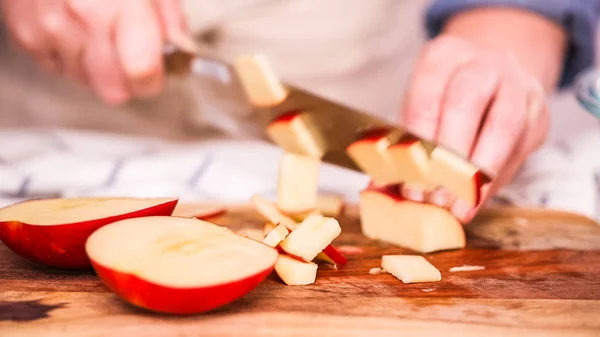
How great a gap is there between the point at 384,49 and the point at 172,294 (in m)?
1.56

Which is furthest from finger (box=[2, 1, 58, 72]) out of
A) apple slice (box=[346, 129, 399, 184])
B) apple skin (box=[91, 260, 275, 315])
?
apple skin (box=[91, 260, 275, 315])

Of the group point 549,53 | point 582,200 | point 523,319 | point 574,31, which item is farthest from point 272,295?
point 574,31

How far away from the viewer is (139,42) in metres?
1.14

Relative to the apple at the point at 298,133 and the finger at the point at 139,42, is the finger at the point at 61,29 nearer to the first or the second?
the finger at the point at 139,42

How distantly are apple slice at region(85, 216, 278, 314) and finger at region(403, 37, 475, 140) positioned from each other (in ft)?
1.35

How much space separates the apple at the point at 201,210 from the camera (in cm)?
103

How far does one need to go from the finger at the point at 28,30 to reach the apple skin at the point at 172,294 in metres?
0.89

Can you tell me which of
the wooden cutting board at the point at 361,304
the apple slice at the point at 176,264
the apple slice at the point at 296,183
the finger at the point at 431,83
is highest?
the finger at the point at 431,83

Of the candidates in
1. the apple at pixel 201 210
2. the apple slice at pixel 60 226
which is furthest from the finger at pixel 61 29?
the apple slice at pixel 60 226

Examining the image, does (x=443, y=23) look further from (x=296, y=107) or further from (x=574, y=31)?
(x=296, y=107)

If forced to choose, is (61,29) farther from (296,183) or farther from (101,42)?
(296,183)

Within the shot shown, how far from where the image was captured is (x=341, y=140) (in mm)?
1007

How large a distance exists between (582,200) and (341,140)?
65 cm

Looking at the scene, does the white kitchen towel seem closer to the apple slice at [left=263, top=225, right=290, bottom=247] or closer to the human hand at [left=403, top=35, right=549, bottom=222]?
the human hand at [left=403, top=35, right=549, bottom=222]
